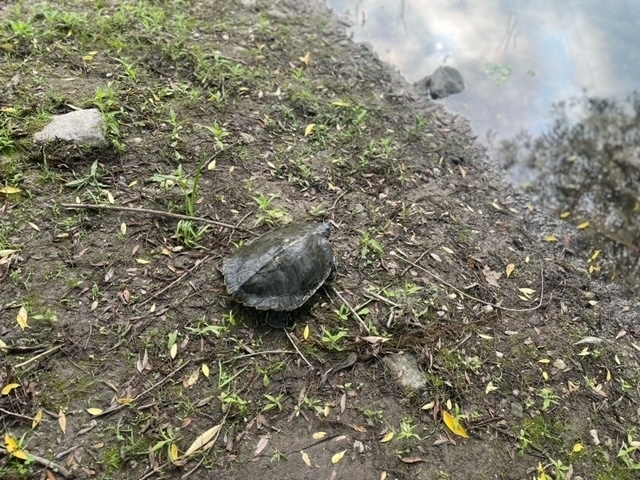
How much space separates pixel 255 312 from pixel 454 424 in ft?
4.91

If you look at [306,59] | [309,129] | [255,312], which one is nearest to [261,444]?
[255,312]

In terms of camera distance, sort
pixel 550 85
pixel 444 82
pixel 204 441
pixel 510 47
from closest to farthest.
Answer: pixel 204 441 → pixel 444 82 → pixel 550 85 → pixel 510 47

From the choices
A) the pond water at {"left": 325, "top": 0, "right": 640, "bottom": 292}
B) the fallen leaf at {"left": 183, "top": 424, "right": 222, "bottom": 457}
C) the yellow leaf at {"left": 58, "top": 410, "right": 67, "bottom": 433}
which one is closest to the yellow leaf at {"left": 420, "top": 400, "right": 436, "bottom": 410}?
the fallen leaf at {"left": 183, "top": 424, "right": 222, "bottom": 457}

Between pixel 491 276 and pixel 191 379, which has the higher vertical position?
pixel 491 276

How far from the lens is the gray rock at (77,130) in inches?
157

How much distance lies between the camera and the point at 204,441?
9.39ft

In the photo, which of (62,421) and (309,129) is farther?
(309,129)

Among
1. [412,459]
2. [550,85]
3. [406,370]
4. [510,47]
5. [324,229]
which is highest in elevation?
[510,47]

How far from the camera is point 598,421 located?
3514 millimetres

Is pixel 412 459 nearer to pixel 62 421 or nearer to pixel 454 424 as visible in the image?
pixel 454 424

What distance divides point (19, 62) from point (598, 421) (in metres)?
5.67

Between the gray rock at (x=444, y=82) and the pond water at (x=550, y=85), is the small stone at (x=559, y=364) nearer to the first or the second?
the pond water at (x=550, y=85)

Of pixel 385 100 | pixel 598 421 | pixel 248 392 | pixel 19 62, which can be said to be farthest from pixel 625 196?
pixel 19 62

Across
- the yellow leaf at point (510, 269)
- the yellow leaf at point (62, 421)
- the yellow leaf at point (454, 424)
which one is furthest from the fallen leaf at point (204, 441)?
the yellow leaf at point (510, 269)
